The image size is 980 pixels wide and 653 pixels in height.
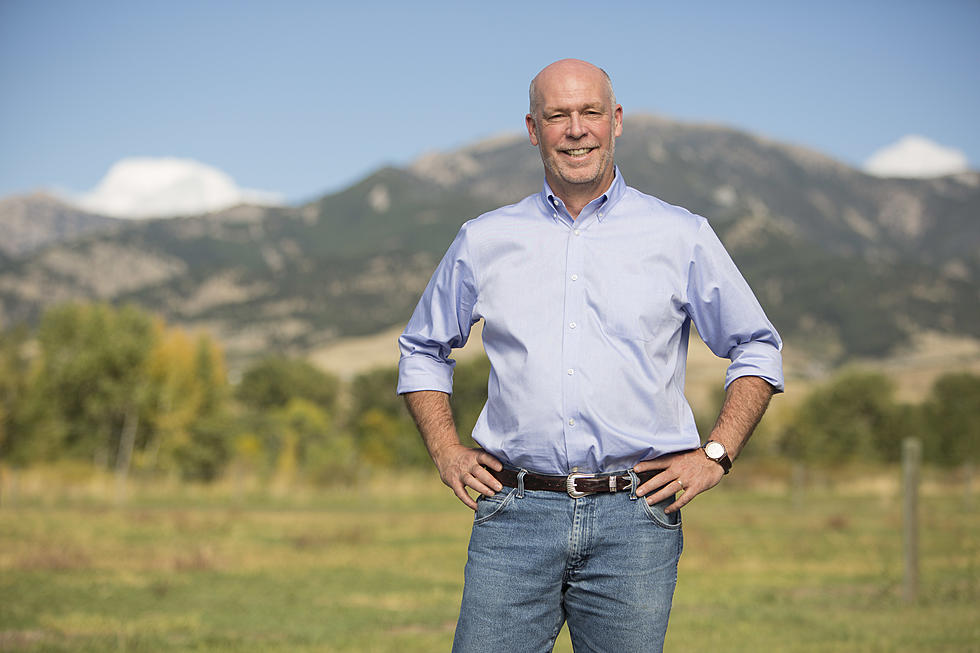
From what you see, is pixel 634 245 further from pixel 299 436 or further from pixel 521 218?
pixel 299 436

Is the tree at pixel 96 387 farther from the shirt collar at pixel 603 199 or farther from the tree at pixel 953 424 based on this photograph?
the shirt collar at pixel 603 199

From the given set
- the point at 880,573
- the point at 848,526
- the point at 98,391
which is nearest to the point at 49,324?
the point at 98,391

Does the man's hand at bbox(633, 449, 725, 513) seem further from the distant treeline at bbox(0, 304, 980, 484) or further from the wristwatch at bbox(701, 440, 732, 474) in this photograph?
the distant treeline at bbox(0, 304, 980, 484)

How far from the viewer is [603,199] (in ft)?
11.8

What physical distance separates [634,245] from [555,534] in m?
0.91

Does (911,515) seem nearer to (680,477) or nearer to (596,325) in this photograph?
(680,477)

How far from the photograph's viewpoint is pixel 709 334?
3633mm

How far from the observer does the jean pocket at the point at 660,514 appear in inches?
134

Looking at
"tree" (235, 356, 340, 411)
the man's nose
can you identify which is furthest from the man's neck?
"tree" (235, 356, 340, 411)

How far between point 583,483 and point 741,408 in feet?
1.77

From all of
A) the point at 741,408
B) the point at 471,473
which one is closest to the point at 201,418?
→ the point at 471,473

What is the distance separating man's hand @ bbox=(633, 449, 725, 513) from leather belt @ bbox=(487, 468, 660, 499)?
0.04 metres

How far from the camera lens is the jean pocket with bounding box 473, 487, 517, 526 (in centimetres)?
346

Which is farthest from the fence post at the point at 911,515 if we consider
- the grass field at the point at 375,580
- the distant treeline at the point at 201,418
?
the distant treeline at the point at 201,418
